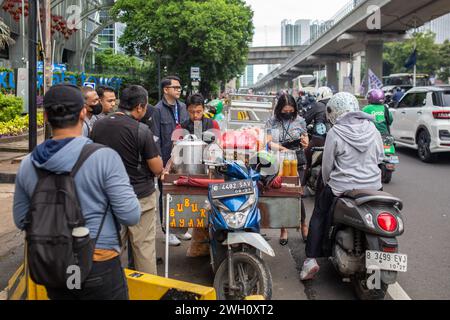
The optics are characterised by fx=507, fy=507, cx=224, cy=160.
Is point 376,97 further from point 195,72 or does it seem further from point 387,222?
point 195,72

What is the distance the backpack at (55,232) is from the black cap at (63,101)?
0.28 meters

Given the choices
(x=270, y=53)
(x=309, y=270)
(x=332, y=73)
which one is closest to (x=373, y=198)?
(x=309, y=270)

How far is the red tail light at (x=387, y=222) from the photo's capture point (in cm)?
398

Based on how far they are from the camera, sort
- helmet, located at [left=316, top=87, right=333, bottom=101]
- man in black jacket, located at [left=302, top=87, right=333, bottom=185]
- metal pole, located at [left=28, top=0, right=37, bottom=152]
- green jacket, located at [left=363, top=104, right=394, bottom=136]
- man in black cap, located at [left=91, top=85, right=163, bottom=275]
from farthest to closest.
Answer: green jacket, located at [left=363, top=104, right=394, bottom=136]
metal pole, located at [left=28, top=0, right=37, bottom=152]
helmet, located at [left=316, top=87, right=333, bottom=101]
man in black jacket, located at [left=302, top=87, right=333, bottom=185]
man in black cap, located at [left=91, top=85, right=163, bottom=275]

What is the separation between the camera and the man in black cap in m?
3.80

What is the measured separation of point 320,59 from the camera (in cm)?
4938

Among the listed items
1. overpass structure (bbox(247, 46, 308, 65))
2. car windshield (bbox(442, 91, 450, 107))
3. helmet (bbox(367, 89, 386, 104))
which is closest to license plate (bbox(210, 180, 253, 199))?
helmet (bbox(367, 89, 386, 104))

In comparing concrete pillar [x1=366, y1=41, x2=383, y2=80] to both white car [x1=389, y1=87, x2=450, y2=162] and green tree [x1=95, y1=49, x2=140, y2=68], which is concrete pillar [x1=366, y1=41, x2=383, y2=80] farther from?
green tree [x1=95, y1=49, x2=140, y2=68]

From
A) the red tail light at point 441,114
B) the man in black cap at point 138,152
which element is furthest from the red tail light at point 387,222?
the red tail light at point 441,114

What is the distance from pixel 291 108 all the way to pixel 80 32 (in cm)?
4280

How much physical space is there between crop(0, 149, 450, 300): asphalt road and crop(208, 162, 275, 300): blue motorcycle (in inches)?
23.9

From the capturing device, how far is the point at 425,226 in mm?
6789

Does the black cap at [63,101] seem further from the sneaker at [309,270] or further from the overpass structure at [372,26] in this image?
the overpass structure at [372,26]

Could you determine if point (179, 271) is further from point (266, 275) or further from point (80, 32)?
point (80, 32)
